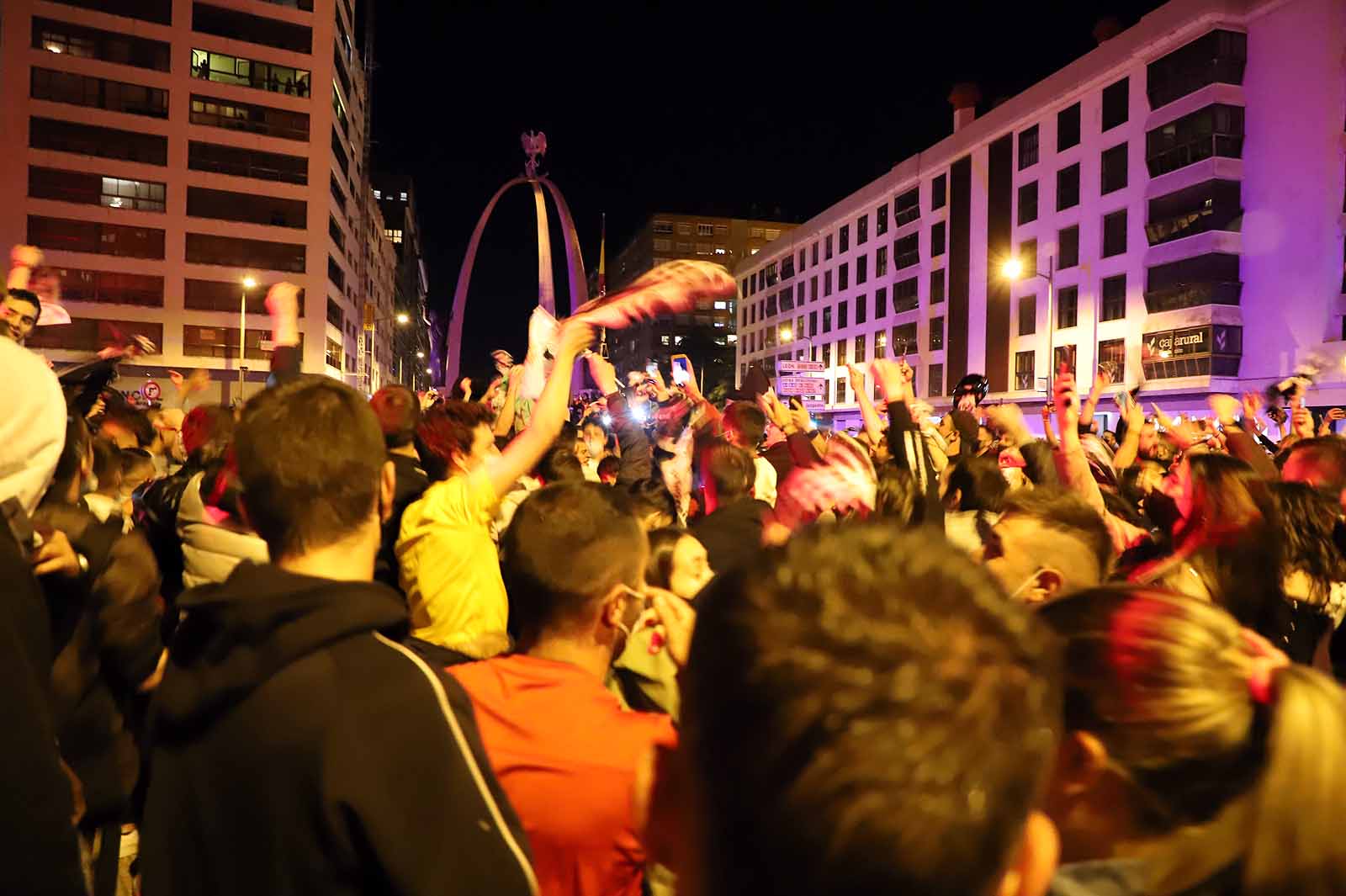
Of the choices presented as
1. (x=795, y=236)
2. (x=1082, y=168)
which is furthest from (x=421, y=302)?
Answer: (x=1082, y=168)

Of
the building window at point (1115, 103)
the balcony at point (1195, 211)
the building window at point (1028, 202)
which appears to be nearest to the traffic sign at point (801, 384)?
the balcony at point (1195, 211)

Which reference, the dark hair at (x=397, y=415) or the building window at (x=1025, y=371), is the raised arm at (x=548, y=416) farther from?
the building window at (x=1025, y=371)

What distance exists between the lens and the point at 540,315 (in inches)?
308

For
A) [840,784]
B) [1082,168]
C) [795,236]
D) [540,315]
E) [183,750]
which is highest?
[795,236]

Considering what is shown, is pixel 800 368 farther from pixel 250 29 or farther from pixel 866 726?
pixel 250 29

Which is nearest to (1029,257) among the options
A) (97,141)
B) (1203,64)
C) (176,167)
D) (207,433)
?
(1203,64)

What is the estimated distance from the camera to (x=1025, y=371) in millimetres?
45812

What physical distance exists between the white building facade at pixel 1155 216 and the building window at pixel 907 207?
23cm

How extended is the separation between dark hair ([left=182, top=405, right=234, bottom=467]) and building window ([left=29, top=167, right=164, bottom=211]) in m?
53.4

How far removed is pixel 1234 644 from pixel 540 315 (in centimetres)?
695

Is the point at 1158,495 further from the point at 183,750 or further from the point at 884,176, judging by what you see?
the point at 884,176

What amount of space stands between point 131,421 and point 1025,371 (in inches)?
1778

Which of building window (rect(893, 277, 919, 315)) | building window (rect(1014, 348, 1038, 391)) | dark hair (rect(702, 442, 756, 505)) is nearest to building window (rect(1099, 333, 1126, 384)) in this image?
building window (rect(1014, 348, 1038, 391))

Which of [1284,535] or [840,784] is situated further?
[1284,535]
